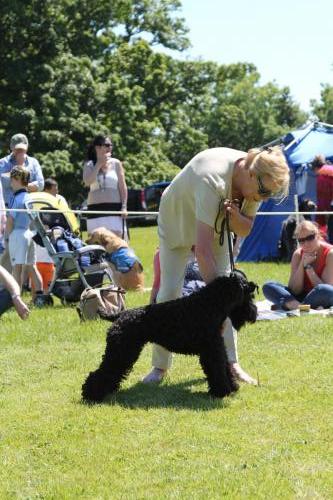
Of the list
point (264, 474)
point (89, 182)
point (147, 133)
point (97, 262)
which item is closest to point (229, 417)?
point (264, 474)

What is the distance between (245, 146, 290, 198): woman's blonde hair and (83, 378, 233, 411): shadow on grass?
3.82 feet

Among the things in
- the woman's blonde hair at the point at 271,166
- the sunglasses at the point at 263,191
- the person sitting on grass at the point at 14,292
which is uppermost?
the woman's blonde hair at the point at 271,166

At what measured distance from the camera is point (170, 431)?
395cm

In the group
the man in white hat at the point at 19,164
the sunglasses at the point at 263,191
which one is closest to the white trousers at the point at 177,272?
the sunglasses at the point at 263,191

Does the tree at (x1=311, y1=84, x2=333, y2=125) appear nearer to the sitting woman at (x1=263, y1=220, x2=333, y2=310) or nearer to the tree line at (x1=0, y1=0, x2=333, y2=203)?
the tree line at (x1=0, y1=0, x2=333, y2=203)

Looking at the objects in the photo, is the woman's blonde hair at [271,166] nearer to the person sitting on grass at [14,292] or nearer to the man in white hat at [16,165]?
the person sitting on grass at [14,292]

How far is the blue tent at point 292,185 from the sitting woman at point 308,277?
19.7 feet

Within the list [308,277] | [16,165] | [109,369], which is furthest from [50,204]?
[109,369]

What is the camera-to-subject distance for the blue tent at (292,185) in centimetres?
1355

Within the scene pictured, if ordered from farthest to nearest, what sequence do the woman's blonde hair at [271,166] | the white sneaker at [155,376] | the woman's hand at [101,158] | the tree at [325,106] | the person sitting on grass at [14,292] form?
the tree at [325,106] → the woman's hand at [101,158] → the person sitting on grass at [14,292] → the white sneaker at [155,376] → the woman's blonde hair at [271,166]

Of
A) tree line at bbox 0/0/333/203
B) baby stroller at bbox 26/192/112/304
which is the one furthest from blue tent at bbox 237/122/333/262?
tree line at bbox 0/0/333/203

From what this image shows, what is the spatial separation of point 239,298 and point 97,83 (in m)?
22.2

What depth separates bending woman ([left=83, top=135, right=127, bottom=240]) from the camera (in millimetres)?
8914

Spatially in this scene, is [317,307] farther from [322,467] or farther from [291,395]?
[322,467]
